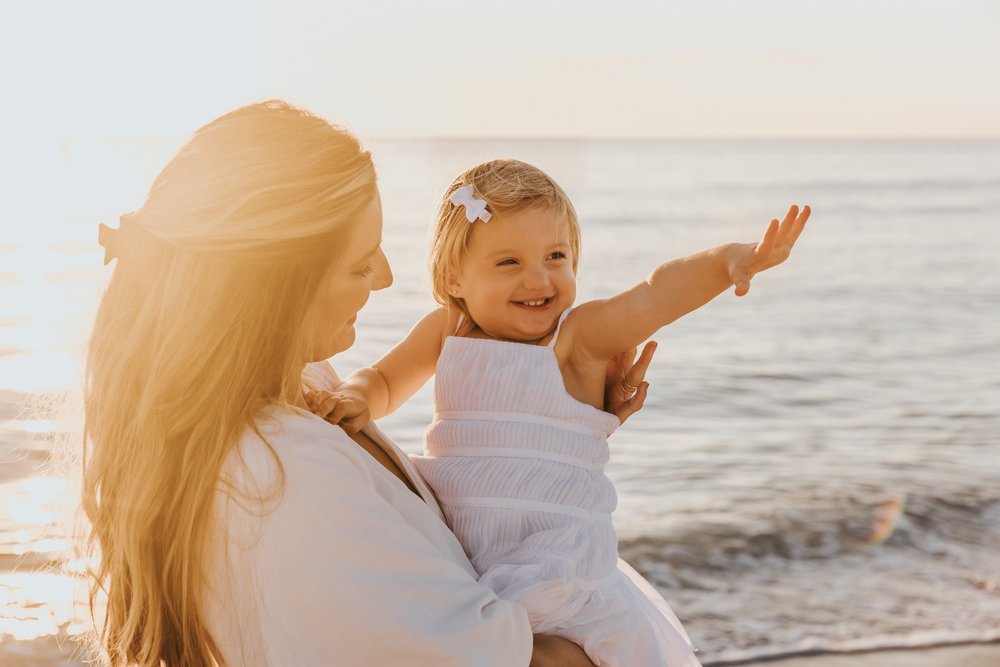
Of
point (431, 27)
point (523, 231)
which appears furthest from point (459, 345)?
point (431, 27)

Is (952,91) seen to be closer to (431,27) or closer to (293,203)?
(431,27)

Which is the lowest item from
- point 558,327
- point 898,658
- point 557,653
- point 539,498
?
point 898,658

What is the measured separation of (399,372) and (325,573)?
136 cm

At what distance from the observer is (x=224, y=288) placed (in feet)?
6.45

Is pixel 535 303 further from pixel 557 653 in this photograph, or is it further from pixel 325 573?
pixel 325 573

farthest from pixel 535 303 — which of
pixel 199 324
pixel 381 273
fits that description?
pixel 199 324

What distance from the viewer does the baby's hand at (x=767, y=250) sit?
8.74 feet

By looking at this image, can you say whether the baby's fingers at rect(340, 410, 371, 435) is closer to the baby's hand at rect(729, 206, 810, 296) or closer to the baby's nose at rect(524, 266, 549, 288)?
the baby's nose at rect(524, 266, 549, 288)

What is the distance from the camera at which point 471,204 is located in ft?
10.3

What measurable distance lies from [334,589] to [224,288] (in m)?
0.57

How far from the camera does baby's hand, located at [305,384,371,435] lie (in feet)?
8.21

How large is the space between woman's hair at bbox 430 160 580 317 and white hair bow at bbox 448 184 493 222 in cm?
2

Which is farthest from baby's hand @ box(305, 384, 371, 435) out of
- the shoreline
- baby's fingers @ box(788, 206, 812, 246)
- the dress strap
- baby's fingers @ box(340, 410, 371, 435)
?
the shoreline

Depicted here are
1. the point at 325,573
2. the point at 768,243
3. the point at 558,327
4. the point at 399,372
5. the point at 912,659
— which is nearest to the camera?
the point at 325,573
